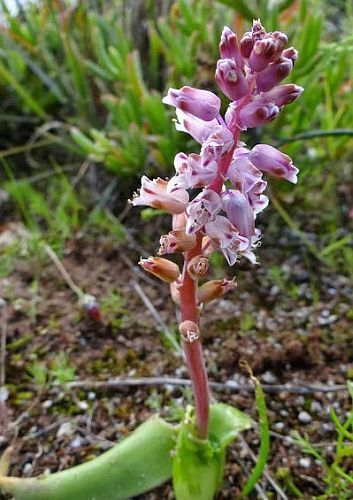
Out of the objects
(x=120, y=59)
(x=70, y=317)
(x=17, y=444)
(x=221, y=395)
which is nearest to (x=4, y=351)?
(x=70, y=317)

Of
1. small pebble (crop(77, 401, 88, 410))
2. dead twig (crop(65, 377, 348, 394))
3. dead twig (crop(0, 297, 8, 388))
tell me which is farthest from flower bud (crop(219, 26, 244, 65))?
dead twig (crop(0, 297, 8, 388))

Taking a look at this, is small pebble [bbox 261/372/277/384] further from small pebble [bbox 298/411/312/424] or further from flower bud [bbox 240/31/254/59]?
flower bud [bbox 240/31/254/59]

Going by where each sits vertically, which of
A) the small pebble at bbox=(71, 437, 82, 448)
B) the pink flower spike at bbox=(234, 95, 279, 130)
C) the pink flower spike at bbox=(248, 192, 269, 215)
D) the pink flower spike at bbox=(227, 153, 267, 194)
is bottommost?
the small pebble at bbox=(71, 437, 82, 448)

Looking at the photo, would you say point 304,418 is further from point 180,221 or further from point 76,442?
point 180,221

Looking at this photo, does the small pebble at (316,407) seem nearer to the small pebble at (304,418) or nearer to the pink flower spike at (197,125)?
the small pebble at (304,418)

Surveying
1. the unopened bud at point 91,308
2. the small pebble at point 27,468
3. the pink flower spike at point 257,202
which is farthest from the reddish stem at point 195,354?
the unopened bud at point 91,308

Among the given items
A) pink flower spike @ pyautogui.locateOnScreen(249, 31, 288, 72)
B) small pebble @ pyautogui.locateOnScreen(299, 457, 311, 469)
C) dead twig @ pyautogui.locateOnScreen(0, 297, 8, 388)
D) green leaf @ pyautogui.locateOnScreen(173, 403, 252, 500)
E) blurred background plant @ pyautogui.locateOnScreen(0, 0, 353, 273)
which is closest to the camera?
pink flower spike @ pyautogui.locateOnScreen(249, 31, 288, 72)
